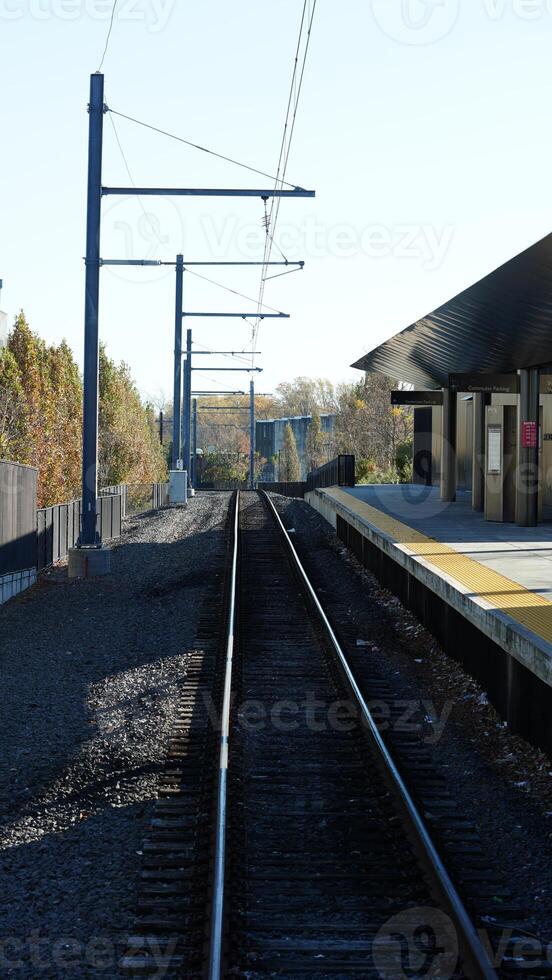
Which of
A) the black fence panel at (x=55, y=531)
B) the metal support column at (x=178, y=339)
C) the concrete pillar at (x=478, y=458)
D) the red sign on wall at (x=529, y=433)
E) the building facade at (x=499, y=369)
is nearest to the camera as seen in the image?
the building facade at (x=499, y=369)

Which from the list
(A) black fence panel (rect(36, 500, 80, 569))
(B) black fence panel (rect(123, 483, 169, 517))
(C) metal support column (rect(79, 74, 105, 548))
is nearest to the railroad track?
(C) metal support column (rect(79, 74, 105, 548))

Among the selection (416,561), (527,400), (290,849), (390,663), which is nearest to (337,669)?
(390,663)

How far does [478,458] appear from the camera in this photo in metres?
23.6

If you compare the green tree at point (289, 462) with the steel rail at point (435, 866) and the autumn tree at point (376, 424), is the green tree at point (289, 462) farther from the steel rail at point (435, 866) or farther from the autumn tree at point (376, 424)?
the steel rail at point (435, 866)

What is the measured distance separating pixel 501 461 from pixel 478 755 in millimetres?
11457

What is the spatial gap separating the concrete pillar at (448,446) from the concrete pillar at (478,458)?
164 cm

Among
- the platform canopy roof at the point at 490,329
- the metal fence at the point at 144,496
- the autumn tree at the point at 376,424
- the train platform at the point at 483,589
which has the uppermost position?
the autumn tree at the point at 376,424

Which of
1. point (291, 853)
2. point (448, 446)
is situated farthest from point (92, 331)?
point (291, 853)

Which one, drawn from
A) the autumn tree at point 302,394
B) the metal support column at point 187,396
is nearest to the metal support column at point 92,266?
the metal support column at point 187,396

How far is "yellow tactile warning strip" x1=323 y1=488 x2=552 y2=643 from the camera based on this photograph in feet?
29.8

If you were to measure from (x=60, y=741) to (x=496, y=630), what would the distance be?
3882mm

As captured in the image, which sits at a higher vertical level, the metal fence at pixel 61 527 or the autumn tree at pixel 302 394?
the autumn tree at pixel 302 394

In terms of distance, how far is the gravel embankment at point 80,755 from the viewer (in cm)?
523

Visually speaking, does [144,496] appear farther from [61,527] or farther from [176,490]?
[61,527]
